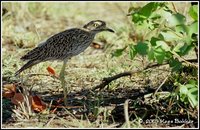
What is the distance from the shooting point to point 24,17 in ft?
27.3

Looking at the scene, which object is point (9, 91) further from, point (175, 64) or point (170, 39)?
point (170, 39)

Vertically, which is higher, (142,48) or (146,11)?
(146,11)

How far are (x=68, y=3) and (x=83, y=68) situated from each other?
127 inches

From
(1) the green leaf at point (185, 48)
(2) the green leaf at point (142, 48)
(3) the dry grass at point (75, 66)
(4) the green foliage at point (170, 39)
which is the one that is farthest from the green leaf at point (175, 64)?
(3) the dry grass at point (75, 66)


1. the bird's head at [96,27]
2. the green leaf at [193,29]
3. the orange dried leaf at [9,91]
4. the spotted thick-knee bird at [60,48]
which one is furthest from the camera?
the bird's head at [96,27]

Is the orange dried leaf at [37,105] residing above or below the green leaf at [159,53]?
below

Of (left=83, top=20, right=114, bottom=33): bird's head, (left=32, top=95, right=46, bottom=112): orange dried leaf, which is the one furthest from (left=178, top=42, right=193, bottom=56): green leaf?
(left=83, top=20, right=114, bottom=33): bird's head

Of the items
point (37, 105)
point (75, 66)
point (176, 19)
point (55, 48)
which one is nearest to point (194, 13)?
point (176, 19)

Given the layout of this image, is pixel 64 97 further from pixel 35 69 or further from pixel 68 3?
pixel 68 3

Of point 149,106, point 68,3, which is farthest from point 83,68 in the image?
point 68,3

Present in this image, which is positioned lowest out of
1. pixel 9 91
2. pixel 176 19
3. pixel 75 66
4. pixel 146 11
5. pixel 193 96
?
pixel 193 96

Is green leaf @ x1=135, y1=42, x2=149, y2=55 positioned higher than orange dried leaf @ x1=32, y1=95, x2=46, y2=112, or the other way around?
green leaf @ x1=135, y1=42, x2=149, y2=55

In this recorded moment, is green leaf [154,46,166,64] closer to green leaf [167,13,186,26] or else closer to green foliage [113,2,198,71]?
green foliage [113,2,198,71]

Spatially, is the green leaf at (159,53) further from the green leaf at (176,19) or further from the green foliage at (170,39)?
the green leaf at (176,19)
